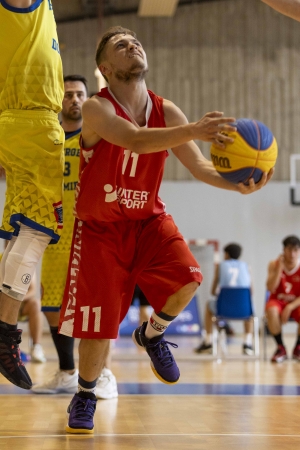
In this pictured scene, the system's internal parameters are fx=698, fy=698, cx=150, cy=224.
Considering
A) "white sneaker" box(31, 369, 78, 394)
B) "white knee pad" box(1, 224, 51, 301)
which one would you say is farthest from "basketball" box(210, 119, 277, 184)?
"white sneaker" box(31, 369, 78, 394)

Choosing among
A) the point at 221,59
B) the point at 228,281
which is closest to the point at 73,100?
the point at 228,281

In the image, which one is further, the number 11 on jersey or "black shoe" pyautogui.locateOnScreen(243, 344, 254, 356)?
"black shoe" pyautogui.locateOnScreen(243, 344, 254, 356)

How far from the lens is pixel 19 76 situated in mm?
3383

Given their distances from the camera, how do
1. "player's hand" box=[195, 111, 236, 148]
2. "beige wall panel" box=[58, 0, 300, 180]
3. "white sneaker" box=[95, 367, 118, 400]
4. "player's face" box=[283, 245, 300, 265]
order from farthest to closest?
"beige wall panel" box=[58, 0, 300, 180] → "player's face" box=[283, 245, 300, 265] → "white sneaker" box=[95, 367, 118, 400] → "player's hand" box=[195, 111, 236, 148]

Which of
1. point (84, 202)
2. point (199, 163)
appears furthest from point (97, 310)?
point (199, 163)

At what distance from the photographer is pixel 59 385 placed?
5.00m

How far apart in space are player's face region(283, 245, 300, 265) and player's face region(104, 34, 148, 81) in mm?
6123

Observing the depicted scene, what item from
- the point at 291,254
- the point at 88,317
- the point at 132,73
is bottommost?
the point at 88,317

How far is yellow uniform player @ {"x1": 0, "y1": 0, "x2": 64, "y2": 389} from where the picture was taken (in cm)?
335

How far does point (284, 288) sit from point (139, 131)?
6.47 metres

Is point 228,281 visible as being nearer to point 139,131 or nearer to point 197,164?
point 197,164

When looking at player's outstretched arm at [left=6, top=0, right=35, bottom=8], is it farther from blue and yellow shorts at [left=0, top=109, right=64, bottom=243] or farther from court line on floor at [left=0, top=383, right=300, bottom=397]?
court line on floor at [left=0, top=383, right=300, bottom=397]

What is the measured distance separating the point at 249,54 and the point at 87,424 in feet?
45.0

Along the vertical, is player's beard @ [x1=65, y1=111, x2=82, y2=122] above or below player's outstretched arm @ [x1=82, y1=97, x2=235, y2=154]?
above
